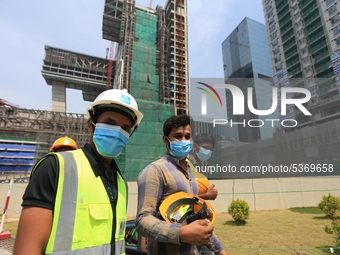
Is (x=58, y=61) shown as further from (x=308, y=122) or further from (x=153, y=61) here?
(x=308, y=122)

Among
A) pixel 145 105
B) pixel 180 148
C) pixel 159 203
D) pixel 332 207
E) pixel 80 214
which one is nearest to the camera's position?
pixel 80 214

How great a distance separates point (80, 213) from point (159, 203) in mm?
590

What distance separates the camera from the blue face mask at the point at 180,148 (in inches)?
72.6

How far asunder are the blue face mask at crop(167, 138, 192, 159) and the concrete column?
2543 inches

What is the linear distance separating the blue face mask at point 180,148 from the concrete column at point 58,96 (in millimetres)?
64593

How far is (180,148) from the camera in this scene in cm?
187

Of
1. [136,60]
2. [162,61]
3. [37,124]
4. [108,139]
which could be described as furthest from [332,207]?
[37,124]

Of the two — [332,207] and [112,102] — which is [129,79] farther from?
[112,102]

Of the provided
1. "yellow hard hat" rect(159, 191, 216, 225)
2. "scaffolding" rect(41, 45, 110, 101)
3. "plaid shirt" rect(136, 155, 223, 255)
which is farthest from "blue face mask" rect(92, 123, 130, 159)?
"scaffolding" rect(41, 45, 110, 101)

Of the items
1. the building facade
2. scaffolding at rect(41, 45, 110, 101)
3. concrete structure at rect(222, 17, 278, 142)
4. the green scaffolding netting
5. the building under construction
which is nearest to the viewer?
the green scaffolding netting

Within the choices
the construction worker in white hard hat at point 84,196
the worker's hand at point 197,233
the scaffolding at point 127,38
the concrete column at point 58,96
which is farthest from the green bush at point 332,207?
the concrete column at point 58,96

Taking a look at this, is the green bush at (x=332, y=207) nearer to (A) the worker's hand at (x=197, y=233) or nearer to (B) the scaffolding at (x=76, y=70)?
(A) the worker's hand at (x=197, y=233)

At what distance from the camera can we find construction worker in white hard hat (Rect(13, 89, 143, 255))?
2.63 ft

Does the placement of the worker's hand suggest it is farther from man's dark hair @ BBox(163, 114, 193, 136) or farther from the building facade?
the building facade
